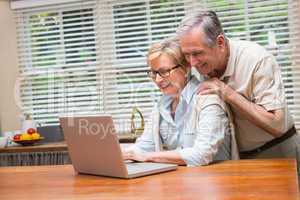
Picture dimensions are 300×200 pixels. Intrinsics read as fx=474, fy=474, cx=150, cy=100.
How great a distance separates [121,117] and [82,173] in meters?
2.20

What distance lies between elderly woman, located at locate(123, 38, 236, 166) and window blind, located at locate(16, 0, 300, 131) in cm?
181

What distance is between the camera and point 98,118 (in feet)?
5.55

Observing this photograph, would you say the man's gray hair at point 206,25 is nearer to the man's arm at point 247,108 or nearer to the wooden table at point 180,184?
the man's arm at point 247,108

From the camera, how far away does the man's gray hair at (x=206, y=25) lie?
2.00 m

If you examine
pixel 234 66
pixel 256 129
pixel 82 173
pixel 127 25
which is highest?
pixel 127 25

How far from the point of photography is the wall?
427 cm

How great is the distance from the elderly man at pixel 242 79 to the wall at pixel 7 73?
2583 millimetres

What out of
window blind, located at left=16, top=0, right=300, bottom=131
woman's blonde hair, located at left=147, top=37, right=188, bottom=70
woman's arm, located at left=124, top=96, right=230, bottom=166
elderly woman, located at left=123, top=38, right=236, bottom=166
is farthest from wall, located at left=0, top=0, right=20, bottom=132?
woman's arm, located at left=124, top=96, right=230, bottom=166

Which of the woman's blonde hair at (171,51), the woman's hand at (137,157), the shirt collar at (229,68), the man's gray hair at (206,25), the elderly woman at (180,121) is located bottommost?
the woman's hand at (137,157)

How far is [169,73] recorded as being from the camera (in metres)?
2.13

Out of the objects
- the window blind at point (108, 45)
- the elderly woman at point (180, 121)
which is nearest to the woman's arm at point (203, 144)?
the elderly woman at point (180, 121)

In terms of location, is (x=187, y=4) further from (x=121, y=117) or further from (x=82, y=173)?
(x=82, y=173)

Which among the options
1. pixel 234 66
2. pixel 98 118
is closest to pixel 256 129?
pixel 234 66

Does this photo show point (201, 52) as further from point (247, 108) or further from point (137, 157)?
point (137, 157)
